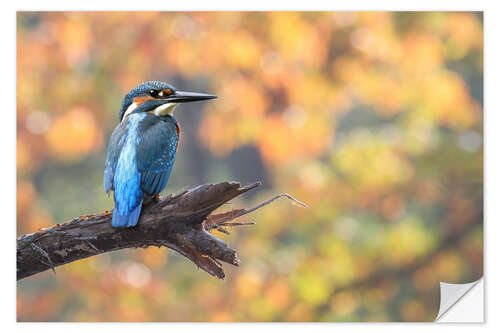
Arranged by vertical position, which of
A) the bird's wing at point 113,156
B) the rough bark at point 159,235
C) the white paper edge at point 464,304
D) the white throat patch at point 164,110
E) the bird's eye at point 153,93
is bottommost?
the white paper edge at point 464,304

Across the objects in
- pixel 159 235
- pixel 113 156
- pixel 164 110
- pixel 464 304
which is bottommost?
pixel 464 304

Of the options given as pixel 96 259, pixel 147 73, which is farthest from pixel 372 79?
pixel 96 259

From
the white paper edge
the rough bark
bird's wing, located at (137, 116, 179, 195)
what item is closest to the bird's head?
bird's wing, located at (137, 116, 179, 195)

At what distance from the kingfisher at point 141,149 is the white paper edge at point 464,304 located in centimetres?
169

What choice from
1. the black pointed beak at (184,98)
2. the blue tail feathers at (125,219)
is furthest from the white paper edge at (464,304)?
the blue tail feathers at (125,219)

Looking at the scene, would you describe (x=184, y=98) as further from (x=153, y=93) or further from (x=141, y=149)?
(x=141, y=149)

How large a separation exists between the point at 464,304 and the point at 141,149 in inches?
→ 73.7

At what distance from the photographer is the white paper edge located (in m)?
3.12

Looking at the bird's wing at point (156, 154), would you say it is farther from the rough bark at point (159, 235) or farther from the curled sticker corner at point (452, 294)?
the curled sticker corner at point (452, 294)

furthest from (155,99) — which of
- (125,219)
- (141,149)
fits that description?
(125,219)

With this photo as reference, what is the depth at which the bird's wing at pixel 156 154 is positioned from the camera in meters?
2.34

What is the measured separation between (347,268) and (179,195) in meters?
2.47

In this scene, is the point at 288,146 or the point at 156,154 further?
the point at 288,146

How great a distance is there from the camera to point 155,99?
104 inches
